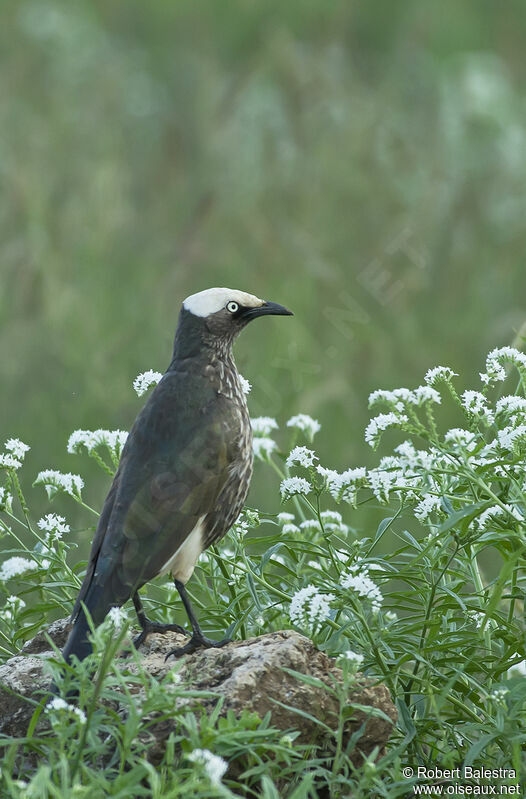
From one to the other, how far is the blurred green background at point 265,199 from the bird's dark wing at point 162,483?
81.0 inches

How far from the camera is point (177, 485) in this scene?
132 inches

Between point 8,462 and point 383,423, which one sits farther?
point 8,462

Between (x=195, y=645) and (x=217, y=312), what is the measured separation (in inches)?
43.6

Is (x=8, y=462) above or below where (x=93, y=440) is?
below

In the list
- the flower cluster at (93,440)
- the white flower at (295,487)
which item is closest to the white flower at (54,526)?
the flower cluster at (93,440)

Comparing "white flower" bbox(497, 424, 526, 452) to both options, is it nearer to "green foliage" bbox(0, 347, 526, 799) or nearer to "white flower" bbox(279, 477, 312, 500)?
"green foliage" bbox(0, 347, 526, 799)

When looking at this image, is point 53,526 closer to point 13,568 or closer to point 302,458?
point 13,568

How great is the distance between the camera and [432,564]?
303 centimetres

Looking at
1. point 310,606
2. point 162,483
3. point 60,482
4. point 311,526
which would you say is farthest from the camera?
point 311,526

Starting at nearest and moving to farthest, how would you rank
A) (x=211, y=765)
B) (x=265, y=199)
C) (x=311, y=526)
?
(x=211, y=765) < (x=311, y=526) < (x=265, y=199)

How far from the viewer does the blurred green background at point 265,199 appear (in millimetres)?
6426

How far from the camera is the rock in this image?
279 centimetres

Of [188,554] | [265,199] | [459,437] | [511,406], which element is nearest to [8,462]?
[188,554]

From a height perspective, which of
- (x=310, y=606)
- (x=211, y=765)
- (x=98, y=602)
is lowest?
(x=211, y=765)
